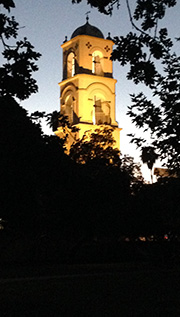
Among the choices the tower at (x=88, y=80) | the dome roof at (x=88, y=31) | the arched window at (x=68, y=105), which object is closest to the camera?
the tower at (x=88, y=80)

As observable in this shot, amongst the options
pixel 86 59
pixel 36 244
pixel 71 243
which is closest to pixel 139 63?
pixel 36 244

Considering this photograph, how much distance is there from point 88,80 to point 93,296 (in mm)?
63519

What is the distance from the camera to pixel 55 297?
13.4 m

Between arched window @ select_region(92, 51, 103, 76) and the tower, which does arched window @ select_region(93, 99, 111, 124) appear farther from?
arched window @ select_region(92, 51, 103, 76)

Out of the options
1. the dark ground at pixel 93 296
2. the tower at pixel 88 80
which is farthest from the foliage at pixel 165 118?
the tower at pixel 88 80

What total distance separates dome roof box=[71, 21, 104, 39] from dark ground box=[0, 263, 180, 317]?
202ft

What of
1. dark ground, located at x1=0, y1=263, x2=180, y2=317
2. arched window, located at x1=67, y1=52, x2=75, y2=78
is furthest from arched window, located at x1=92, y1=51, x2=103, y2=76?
dark ground, located at x1=0, y1=263, x2=180, y2=317

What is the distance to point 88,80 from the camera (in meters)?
75.6

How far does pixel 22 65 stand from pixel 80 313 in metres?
5.05

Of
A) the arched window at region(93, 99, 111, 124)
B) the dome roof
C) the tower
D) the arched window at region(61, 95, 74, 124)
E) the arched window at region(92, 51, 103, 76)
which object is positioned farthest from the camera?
the dome roof

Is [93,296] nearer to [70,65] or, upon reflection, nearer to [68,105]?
[68,105]

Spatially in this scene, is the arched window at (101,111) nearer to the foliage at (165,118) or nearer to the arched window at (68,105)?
the arched window at (68,105)

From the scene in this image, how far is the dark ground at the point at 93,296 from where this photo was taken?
36.2ft

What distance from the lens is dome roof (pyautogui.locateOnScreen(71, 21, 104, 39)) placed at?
77750 mm
